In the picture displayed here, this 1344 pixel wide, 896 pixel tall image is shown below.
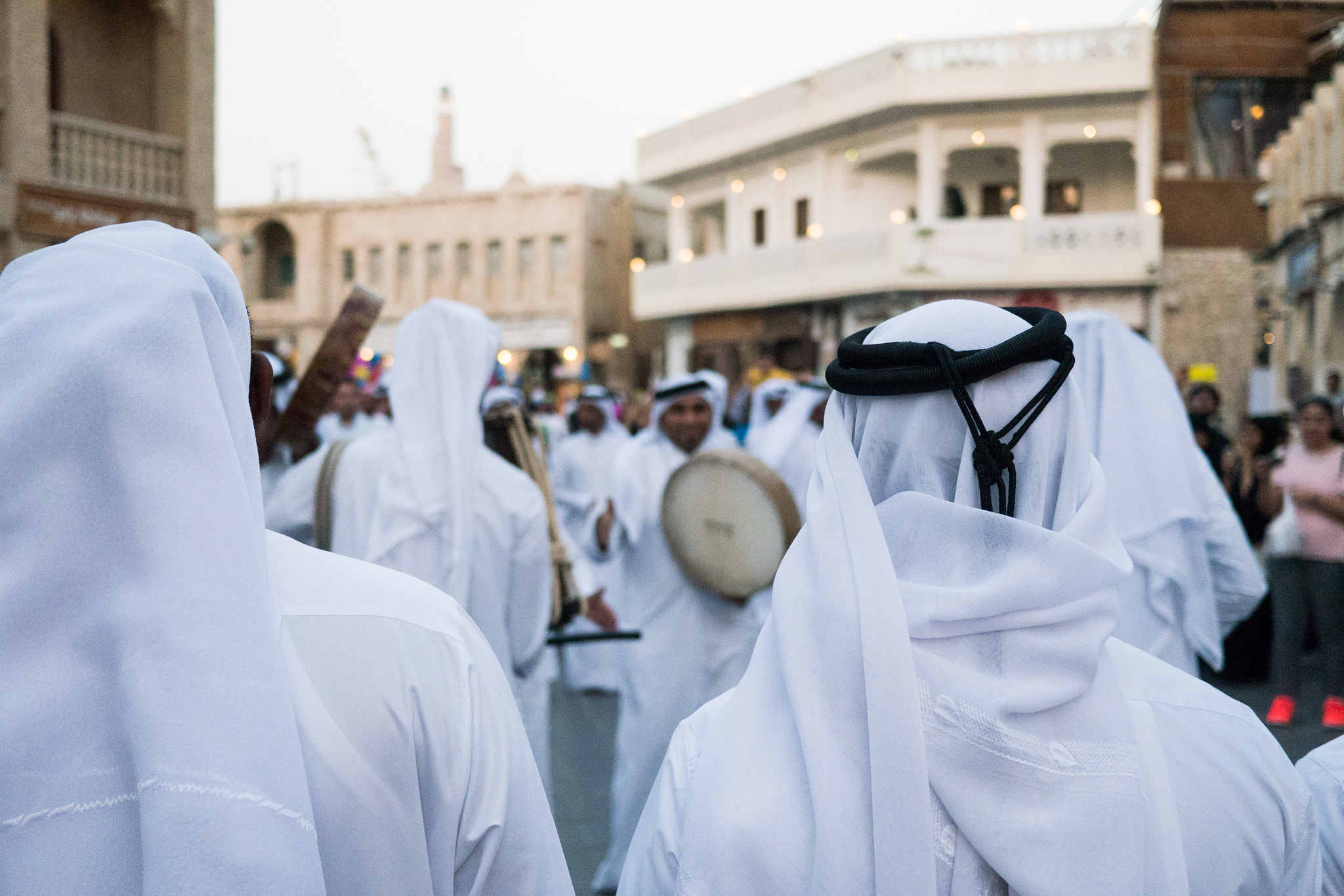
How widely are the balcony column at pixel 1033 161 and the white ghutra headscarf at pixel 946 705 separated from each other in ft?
75.2

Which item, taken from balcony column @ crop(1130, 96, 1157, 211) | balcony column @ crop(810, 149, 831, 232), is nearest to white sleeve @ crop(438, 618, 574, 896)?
balcony column @ crop(1130, 96, 1157, 211)

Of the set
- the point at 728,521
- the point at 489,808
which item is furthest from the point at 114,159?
the point at 489,808

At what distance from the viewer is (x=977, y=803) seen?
142cm

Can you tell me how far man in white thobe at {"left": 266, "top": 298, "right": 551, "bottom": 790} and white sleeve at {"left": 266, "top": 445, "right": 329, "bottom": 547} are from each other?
25cm

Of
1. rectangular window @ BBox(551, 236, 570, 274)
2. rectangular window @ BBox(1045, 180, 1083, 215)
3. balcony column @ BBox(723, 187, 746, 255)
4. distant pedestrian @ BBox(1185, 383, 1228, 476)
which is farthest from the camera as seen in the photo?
rectangular window @ BBox(551, 236, 570, 274)

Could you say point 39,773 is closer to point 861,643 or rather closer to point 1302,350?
point 861,643

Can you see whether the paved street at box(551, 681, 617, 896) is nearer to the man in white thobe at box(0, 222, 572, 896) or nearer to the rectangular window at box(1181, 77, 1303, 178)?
the man in white thobe at box(0, 222, 572, 896)

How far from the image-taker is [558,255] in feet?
114

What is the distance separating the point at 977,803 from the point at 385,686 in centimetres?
72

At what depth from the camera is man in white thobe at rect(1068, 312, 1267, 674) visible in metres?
3.95

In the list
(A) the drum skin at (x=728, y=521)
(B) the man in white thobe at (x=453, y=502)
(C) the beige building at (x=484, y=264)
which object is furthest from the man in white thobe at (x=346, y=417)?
(C) the beige building at (x=484, y=264)

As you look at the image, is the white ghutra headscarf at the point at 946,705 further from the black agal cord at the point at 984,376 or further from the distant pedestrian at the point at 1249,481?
the distant pedestrian at the point at 1249,481

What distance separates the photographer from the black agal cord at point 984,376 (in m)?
1.52

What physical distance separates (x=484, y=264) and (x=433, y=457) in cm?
3285
